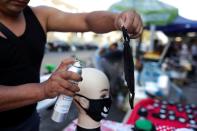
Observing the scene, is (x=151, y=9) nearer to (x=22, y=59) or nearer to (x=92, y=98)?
(x=92, y=98)

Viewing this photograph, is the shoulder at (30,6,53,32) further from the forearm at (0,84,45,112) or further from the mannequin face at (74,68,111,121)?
Answer: the forearm at (0,84,45,112)

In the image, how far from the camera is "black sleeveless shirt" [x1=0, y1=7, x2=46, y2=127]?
1009 millimetres

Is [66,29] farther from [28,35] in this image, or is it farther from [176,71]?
[176,71]

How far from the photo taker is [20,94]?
88cm

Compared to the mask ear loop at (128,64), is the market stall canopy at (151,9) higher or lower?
lower

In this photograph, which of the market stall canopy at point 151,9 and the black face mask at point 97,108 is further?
the market stall canopy at point 151,9

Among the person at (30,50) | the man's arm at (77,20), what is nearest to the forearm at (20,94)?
the person at (30,50)

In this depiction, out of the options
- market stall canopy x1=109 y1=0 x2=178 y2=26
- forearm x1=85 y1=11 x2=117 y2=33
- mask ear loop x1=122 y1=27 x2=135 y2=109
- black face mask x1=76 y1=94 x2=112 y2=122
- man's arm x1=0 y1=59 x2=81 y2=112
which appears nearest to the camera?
man's arm x1=0 y1=59 x2=81 y2=112

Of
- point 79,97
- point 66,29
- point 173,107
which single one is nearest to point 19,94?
point 79,97

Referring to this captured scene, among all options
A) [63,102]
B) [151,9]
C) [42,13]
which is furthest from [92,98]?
[151,9]

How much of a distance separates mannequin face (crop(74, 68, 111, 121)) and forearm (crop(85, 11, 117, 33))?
0.22 metres

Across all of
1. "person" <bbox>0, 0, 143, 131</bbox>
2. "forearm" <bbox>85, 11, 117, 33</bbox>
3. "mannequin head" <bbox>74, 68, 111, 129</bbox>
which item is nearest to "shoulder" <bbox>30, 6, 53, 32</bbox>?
"person" <bbox>0, 0, 143, 131</bbox>

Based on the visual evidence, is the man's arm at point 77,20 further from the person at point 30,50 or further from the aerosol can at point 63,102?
the aerosol can at point 63,102

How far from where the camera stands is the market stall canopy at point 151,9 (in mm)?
4918
